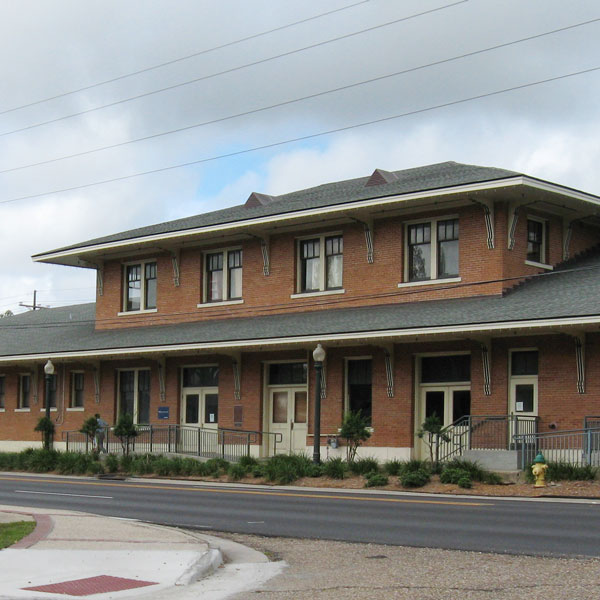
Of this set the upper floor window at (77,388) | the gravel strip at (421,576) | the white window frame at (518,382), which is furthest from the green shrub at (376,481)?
the upper floor window at (77,388)

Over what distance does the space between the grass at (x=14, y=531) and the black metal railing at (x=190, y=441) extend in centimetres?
1930

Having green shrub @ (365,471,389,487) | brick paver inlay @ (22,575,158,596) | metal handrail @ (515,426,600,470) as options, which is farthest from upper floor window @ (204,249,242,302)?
brick paver inlay @ (22,575,158,596)

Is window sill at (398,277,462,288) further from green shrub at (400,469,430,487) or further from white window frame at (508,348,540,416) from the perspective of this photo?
green shrub at (400,469,430,487)

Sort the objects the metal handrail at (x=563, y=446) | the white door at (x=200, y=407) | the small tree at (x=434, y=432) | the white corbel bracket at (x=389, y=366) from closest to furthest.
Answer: the metal handrail at (x=563, y=446) → the small tree at (x=434, y=432) → the white corbel bracket at (x=389, y=366) → the white door at (x=200, y=407)

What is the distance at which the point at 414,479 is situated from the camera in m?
26.2

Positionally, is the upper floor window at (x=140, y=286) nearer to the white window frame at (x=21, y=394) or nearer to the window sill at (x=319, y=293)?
the white window frame at (x=21, y=394)

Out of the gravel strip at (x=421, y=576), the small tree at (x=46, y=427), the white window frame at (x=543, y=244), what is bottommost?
the gravel strip at (x=421, y=576)

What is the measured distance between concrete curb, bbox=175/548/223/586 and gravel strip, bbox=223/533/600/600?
762 millimetres

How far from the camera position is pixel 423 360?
32094 mm

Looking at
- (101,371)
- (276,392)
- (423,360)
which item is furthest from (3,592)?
(101,371)

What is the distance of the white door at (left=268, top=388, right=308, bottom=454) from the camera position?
35.2 meters

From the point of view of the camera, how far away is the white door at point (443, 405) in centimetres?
3114

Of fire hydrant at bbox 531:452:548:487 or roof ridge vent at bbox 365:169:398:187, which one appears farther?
roof ridge vent at bbox 365:169:398:187

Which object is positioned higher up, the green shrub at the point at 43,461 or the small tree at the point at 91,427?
the small tree at the point at 91,427
